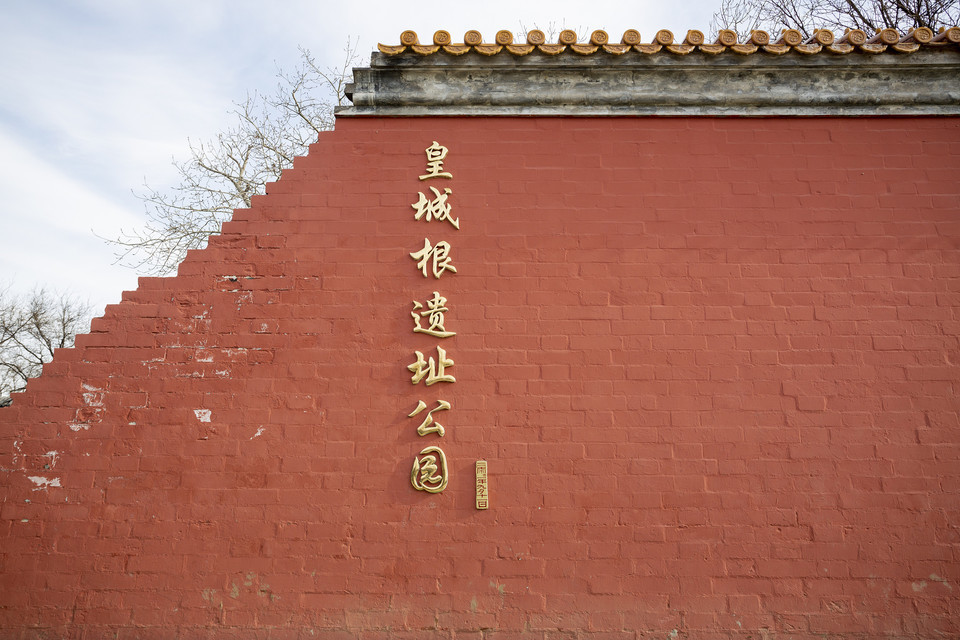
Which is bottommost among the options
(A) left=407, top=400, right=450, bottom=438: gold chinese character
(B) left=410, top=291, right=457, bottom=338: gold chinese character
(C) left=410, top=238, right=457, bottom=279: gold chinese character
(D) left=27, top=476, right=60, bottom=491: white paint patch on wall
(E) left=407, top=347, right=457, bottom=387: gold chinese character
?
(D) left=27, top=476, right=60, bottom=491: white paint patch on wall

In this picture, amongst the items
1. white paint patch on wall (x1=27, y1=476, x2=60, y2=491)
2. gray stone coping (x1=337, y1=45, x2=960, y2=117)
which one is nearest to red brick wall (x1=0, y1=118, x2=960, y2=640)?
white paint patch on wall (x1=27, y1=476, x2=60, y2=491)

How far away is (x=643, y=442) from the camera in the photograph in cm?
448

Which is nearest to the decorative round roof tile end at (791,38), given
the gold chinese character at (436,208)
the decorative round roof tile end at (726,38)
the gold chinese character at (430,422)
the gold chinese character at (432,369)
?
the decorative round roof tile end at (726,38)

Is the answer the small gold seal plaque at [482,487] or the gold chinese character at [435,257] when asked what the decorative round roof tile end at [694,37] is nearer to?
the gold chinese character at [435,257]

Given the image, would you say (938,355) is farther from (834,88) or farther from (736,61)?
(736,61)

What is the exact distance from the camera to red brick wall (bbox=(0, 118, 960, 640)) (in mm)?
4238

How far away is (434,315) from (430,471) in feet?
3.64

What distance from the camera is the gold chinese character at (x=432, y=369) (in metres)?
4.57

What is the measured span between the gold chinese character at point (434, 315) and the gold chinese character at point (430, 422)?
0.50 metres

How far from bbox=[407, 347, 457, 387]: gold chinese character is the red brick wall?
0.08 metres

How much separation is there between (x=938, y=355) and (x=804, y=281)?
1.04m

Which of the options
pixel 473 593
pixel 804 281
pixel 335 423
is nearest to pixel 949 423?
pixel 804 281

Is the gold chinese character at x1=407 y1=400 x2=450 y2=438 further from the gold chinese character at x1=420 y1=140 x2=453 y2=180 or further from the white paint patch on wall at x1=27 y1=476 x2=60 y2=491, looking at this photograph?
the white paint patch on wall at x1=27 y1=476 x2=60 y2=491

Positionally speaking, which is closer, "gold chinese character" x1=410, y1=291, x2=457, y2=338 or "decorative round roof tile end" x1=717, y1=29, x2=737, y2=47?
"gold chinese character" x1=410, y1=291, x2=457, y2=338
